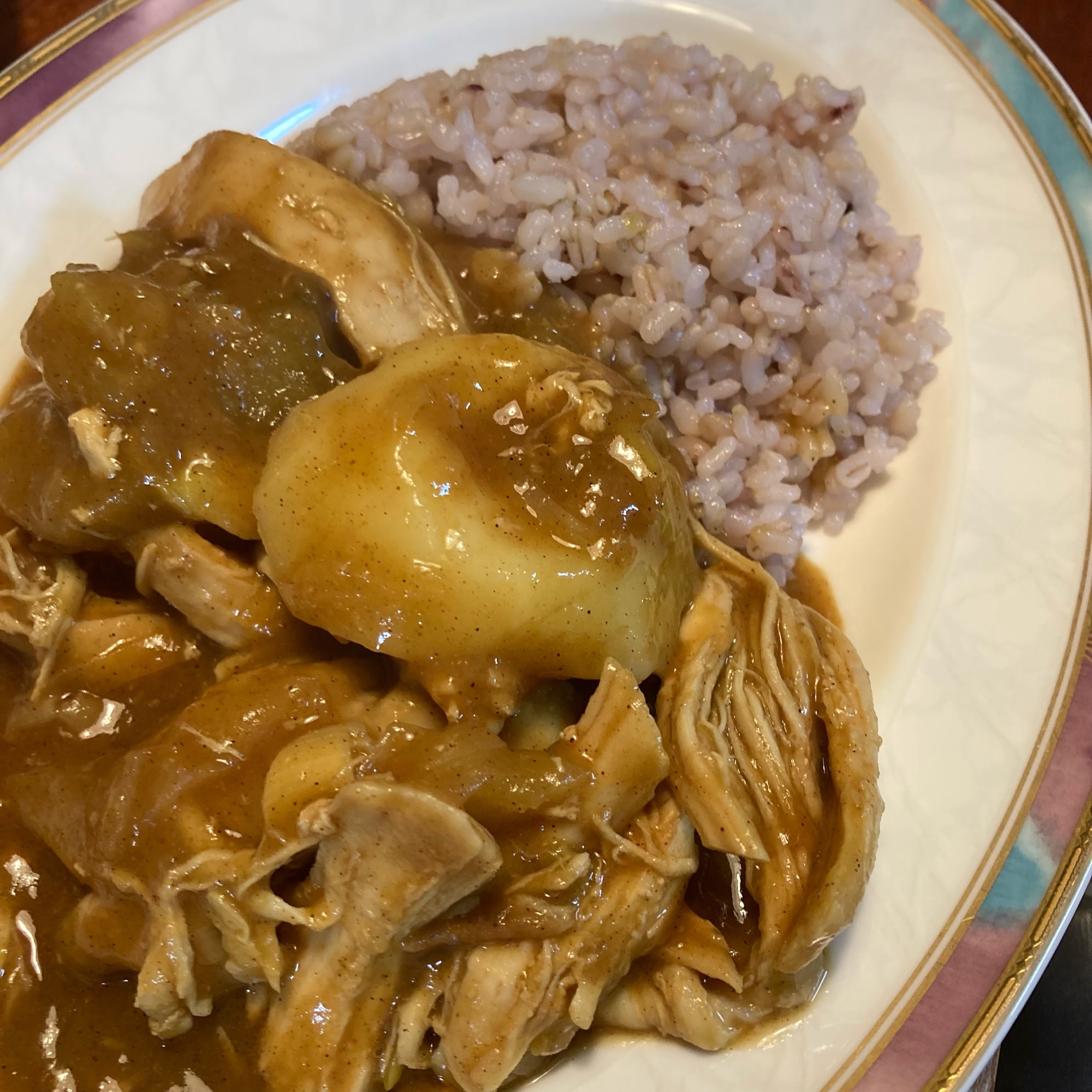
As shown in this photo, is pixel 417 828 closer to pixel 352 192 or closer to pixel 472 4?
pixel 352 192

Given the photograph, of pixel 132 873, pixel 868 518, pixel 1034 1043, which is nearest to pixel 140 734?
pixel 132 873

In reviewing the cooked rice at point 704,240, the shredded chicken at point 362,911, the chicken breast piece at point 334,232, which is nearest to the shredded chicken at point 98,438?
the chicken breast piece at point 334,232

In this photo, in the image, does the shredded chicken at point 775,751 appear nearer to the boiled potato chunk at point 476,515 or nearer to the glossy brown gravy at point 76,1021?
the boiled potato chunk at point 476,515

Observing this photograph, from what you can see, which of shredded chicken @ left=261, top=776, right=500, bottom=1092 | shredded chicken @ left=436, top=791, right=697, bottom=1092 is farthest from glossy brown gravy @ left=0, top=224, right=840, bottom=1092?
shredded chicken @ left=436, top=791, right=697, bottom=1092

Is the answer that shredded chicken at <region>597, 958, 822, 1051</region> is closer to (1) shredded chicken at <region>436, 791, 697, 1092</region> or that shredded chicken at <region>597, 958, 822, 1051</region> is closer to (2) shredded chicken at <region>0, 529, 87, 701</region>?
(1) shredded chicken at <region>436, 791, 697, 1092</region>

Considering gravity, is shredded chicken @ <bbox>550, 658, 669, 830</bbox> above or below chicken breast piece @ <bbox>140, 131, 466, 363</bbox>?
below

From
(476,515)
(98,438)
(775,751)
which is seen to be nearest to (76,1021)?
(98,438)

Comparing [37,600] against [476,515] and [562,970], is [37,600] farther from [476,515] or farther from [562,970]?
[562,970]
